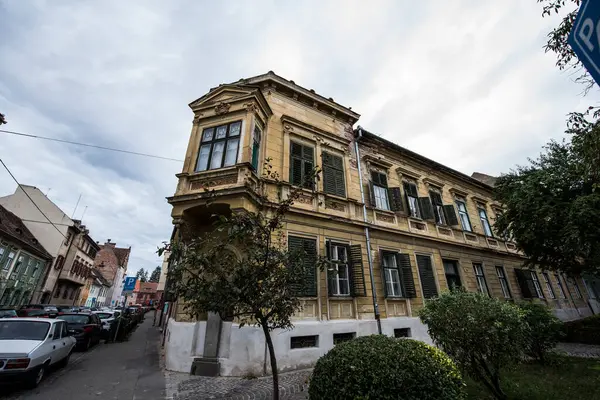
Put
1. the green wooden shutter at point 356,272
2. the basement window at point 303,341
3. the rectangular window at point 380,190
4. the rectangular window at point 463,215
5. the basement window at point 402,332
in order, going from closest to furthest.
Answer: the basement window at point 303,341 → the green wooden shutter at point 356,272 → the basement window at point 402,332 → the rectangular window at point 380,190 → the rectangular window at point 463,215

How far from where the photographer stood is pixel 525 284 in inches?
611

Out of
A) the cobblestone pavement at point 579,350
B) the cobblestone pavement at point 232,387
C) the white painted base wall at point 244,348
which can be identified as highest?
the white painted base wall at point 244,348

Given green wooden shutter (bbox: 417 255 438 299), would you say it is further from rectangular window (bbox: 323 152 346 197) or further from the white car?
the white car

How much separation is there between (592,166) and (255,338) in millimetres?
8814

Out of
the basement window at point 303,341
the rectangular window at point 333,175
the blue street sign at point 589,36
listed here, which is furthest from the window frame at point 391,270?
the blue street sign at point 589,36

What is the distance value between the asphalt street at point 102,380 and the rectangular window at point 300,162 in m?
7.82

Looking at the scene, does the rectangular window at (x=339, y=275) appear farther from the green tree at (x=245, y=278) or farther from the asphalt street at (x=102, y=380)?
the asphalt street at (x=102, y=380)

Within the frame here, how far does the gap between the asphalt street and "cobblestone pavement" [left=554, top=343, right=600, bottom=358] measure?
542 inches

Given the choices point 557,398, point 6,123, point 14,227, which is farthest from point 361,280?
point 14,227

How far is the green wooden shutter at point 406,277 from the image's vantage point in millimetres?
11087

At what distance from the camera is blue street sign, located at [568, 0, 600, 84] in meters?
1.49

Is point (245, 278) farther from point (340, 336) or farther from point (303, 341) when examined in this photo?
point (340, 336)

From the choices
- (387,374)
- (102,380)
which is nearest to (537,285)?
(387,374)

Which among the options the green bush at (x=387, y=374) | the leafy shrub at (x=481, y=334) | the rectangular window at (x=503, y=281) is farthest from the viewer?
the rectangular window at (x=503, y=281)
